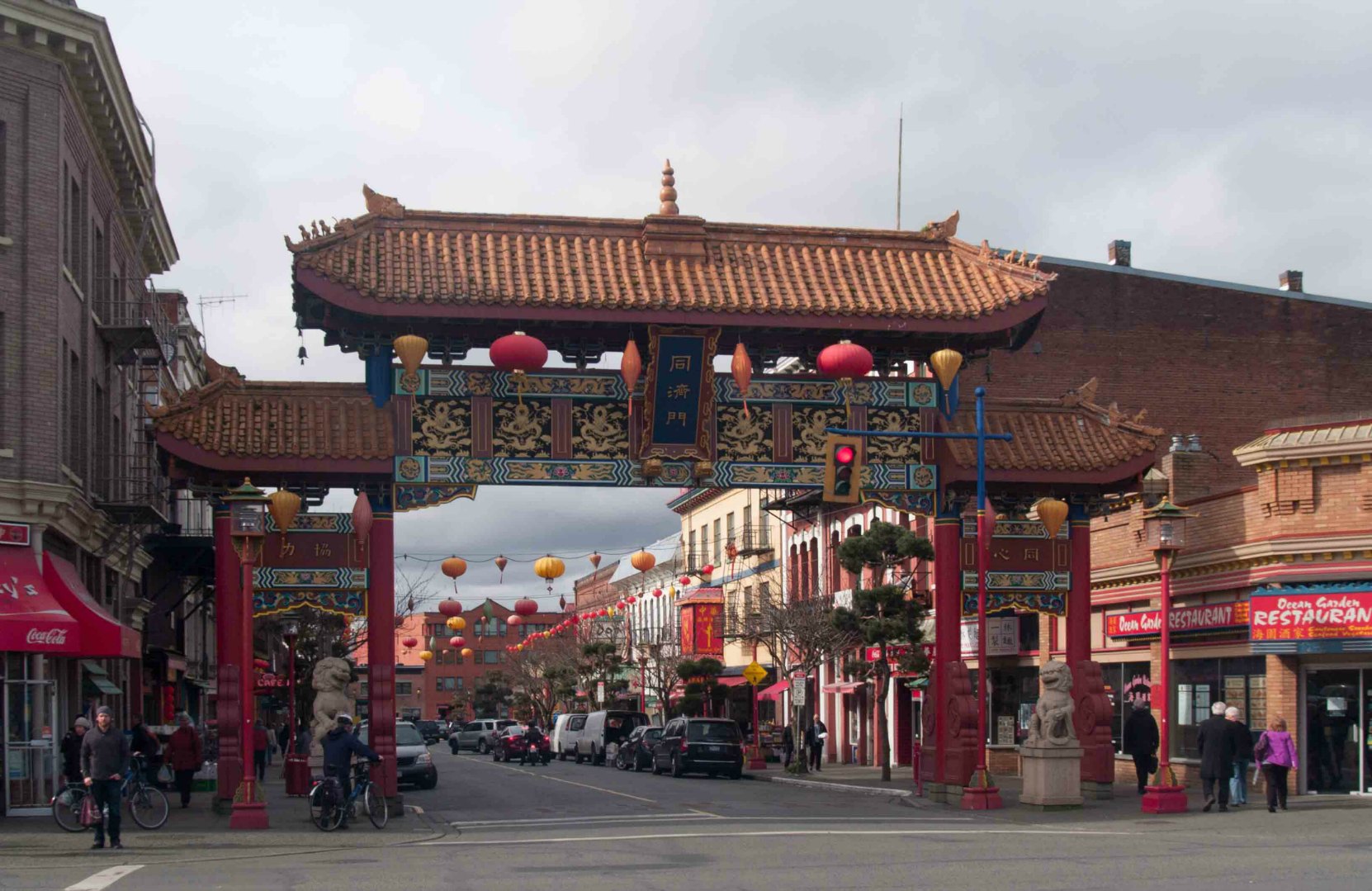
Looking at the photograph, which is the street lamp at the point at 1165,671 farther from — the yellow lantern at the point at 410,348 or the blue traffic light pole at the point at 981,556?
the yellow lantern at the point at 410,348

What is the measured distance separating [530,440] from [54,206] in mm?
8912

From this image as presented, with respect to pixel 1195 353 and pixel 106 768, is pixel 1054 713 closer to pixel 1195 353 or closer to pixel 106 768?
pixel 106 768

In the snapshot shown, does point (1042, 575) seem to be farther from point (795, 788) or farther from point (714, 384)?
point (795, 788)

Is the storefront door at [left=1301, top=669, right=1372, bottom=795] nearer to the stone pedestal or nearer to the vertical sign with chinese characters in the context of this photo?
the stone pedestal

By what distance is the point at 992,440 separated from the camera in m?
27.4

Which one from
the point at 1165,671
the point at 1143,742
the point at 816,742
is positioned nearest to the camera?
the point at 1165,671

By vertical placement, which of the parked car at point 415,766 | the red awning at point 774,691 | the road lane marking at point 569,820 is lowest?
the red awning at point 774,691

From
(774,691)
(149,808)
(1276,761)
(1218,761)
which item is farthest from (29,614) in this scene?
(774,691)

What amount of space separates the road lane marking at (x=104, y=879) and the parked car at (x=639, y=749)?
31187 mm

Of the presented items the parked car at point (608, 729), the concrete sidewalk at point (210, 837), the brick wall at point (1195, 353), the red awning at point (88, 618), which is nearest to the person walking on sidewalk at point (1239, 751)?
the concrete sidewalk at point (210, 837)

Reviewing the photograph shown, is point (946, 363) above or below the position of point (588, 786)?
above

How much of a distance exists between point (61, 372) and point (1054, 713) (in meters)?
17.2

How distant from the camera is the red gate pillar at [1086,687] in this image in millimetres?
26984

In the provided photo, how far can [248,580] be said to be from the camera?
76.2 ft
